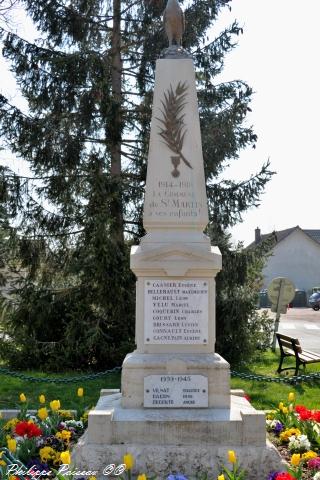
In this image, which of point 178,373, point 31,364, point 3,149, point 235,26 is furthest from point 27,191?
point 178,373

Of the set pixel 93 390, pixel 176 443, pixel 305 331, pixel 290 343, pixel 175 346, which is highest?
pixel 175 346

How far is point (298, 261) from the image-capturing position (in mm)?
46406

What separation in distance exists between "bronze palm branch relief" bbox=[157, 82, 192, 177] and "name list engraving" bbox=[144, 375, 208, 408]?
199cm

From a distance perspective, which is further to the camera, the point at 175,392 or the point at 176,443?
the point at 175,392

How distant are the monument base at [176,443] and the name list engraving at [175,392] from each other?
170 mm

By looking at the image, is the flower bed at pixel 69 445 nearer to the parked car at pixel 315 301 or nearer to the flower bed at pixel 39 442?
the flower bed at pixel 39 442

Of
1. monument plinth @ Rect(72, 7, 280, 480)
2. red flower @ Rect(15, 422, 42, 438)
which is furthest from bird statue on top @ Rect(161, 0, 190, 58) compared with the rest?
red flower @ Rect(15, 422, 42, 438)

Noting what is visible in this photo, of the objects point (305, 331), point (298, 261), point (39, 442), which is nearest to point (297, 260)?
point (298, 261)

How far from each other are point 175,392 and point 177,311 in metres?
0.74

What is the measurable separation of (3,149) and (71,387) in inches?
219

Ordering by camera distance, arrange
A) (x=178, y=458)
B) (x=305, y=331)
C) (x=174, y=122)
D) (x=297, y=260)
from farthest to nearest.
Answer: (x=297, y=260), (x=305, y=331), (x=174, y=122), (x=178, y=458)

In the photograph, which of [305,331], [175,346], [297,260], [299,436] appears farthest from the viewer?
[297,260]

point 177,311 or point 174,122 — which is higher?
point 174,122

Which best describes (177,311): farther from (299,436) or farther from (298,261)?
(298,261)
